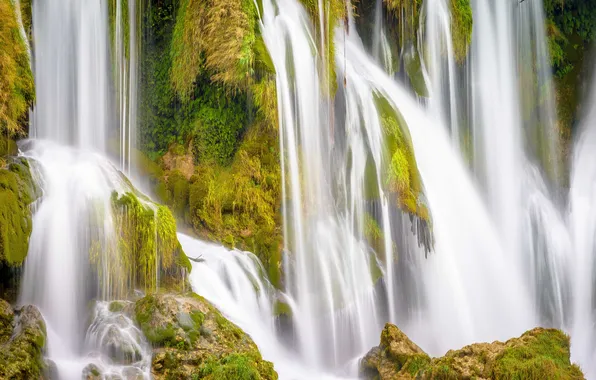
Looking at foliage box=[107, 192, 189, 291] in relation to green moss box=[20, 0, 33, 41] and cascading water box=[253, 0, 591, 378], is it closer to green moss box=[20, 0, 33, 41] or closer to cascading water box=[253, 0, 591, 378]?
cascading water box=[253, 0, 591, 378]

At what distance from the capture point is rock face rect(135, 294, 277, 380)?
29.3 feet

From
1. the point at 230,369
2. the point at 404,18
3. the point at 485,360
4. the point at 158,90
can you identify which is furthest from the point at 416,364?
the point at 404,18

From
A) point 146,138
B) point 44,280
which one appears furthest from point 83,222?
point 146,138

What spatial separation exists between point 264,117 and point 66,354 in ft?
19.6

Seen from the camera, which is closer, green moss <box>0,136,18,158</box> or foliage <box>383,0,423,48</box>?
green moss <box>0,136,18,158</box>

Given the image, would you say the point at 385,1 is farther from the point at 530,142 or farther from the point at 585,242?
the point at 585,242

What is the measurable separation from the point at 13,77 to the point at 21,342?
462 cm

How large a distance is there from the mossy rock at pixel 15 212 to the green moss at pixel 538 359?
6.10 metres

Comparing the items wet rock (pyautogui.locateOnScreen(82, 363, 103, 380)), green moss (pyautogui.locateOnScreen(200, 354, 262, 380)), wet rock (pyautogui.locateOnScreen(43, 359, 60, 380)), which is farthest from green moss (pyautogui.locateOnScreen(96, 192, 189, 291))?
green moss (pyautogui.locateOnScreen(200, 354, 262, 380))

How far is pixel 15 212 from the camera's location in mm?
9523

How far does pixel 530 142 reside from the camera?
18.9 metres

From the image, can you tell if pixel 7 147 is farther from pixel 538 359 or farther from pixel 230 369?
pixel 538 359

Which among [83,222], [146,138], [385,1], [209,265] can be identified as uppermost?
[385,1]

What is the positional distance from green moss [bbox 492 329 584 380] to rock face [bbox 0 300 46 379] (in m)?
5.43
